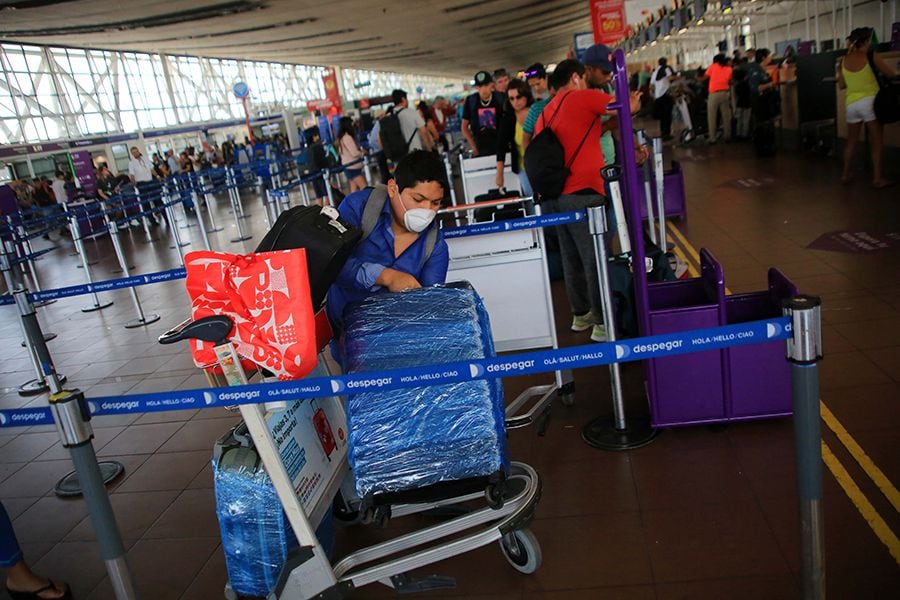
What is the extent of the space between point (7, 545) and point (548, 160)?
350 centimetres

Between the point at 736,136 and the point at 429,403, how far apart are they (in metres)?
14.4

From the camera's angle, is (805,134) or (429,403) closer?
(429,403)

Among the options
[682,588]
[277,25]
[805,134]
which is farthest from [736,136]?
[277,25]

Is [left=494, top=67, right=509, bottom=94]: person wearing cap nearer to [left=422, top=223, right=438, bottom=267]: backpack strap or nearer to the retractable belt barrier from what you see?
the retractable belt barrier

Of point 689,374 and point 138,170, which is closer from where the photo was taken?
point 689,374

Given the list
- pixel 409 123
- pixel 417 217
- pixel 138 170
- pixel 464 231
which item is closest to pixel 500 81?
pixel 409 123

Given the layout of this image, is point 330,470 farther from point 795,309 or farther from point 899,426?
point 899,426

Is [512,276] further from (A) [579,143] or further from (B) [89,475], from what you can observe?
(B) [89,475]

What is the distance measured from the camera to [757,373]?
3344 mm

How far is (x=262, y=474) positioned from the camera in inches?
99.2

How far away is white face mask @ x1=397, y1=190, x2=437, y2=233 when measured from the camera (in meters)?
2.79

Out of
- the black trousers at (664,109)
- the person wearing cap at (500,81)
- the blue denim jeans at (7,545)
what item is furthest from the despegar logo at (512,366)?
the black trousers at (664,109)

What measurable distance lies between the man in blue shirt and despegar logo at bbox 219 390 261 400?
786mm

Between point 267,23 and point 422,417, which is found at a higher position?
point 267,23
